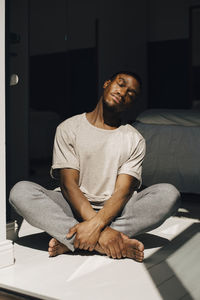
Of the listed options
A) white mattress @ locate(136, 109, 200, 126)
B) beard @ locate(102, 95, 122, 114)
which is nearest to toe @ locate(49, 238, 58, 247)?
beard @ locate(102, 95, 122, 114)

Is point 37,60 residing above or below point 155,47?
below

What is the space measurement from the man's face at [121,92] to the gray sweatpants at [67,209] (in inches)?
17.0

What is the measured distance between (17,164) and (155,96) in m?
3.86

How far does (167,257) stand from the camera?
6.51 ft

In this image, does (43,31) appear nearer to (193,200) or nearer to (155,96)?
(155,96)

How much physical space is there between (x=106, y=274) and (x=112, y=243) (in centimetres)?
19

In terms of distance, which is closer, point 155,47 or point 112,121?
point 112,121

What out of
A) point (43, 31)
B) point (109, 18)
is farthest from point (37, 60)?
point (109, 18)

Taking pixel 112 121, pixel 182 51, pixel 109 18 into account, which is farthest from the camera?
pixel 182 51

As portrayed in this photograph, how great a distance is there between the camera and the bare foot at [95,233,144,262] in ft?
6.14

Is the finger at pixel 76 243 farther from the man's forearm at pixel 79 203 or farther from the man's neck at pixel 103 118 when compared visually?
the man's neck at pixel 103 118

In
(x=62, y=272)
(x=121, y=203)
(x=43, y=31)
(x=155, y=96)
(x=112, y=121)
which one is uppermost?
(x=43, y=31)

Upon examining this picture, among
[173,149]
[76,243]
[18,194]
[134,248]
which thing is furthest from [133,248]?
[173,149]

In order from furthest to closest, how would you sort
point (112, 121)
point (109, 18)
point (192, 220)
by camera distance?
point (109, 18)
point (192, 220)
point (112, 121)
